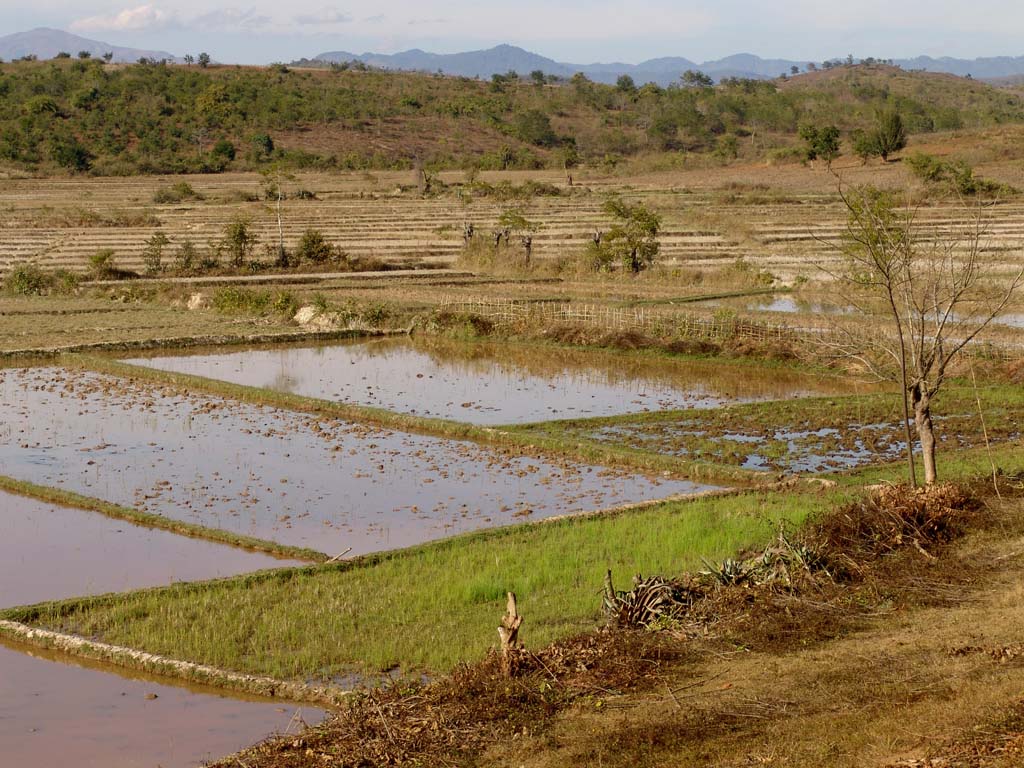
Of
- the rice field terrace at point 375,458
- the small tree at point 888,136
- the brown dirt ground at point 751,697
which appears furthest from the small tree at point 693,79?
the brown dirt ground at point 751,697

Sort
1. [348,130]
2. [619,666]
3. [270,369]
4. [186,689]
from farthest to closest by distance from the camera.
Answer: [348,130], [270,369], [186,689], [619,666]

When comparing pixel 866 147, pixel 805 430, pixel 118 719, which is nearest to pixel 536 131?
pixel 866 147

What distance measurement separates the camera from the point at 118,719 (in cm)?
825

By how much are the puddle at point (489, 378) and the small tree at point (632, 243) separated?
937 cm

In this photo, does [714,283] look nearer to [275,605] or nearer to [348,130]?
[275,605]

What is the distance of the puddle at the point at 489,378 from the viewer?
63.7ft

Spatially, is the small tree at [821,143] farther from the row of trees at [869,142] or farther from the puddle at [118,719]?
the puddle at [118,719]

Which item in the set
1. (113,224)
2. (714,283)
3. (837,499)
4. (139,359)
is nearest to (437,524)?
(837,499)

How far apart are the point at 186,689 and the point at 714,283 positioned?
25.5m

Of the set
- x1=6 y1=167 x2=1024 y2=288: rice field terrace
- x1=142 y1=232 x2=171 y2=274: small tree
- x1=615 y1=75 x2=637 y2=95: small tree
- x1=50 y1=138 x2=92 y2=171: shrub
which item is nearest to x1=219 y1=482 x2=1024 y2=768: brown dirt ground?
x1=6 y1=167 x2=1024 y2=288: rice field terrace

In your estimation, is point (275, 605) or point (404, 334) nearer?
point (275, 605)

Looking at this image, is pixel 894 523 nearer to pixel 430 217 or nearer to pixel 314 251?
pixel 314 251

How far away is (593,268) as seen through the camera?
1374 inches

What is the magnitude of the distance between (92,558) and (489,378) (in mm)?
11134
